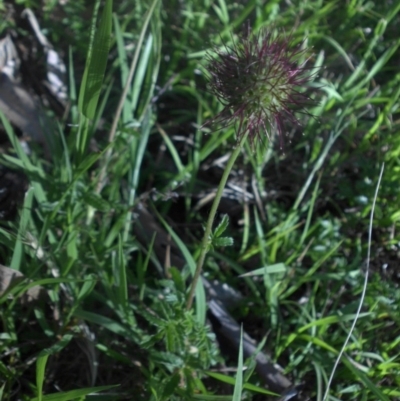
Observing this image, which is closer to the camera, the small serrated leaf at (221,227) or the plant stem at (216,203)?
the plant stem at (216,203)

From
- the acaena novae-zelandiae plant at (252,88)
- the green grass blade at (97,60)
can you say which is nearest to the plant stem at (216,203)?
the acaena novae-zelandiae plant at (252,88)

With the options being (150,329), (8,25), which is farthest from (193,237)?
(8,25)

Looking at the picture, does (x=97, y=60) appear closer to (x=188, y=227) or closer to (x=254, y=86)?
(x=254, y=86)

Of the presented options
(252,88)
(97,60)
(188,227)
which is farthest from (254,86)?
(188,227)

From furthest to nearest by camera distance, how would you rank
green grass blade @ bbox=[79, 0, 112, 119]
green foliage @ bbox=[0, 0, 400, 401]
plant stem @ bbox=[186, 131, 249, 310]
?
green foliage @ bbox=[0, 0, 400, 401] < green grass blade @ bbox=[79, 0, 112, 119] < plant stem @ bbox=[186, 131, 249, 310]

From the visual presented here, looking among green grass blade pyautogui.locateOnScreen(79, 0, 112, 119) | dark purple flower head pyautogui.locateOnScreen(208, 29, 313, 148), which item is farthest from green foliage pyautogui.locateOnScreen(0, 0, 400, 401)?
dark purple flower head pyautogui.locateOnScreen(208, 29, 313, 148)

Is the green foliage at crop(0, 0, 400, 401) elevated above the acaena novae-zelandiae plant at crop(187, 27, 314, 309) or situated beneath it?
situated beneath

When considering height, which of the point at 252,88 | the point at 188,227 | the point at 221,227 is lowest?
the point at 188,227

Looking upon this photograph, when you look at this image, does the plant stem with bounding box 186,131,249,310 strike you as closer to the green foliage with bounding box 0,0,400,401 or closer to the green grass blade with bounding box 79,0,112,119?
the green foliage with bounding box 0,0,400,401

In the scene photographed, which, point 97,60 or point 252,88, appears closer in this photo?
point 252,88

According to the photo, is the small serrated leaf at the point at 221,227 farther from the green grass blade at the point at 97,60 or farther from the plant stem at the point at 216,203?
the green grass blade at the point at 97,60

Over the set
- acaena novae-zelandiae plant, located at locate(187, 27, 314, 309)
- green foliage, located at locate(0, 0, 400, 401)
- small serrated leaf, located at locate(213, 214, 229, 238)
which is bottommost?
green foliage, located at locate(0, 0, 400, 401)
